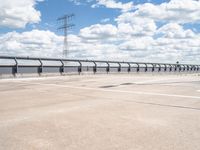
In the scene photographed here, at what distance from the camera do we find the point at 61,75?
2406 centimetres

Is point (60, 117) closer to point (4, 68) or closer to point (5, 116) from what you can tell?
point (5, 116)

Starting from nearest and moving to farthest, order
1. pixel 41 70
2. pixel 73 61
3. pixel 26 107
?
1. pixel 26 107
2. pixel 41 70
3. pixel 73 61

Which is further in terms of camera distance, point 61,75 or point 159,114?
point 61,75

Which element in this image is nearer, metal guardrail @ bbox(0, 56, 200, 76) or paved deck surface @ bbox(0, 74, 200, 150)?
paved deck surface @ bbox(0, 74, 200, 150)

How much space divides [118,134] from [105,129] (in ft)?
1.40

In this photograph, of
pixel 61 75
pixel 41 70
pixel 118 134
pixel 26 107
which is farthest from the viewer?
pixel 61 75

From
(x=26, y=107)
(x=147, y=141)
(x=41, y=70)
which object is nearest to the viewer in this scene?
(x=147, y=141)

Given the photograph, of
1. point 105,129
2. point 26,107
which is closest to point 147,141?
point 105,129

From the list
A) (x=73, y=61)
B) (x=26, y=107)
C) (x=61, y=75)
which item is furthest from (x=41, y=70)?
(x=26, y=107)

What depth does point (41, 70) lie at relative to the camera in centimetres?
2227

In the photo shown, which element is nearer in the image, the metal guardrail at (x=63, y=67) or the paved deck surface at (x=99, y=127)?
the paved deck surface at (x=99, y=127)

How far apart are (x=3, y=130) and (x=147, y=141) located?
2822mm

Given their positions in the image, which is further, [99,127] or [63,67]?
[63,67]

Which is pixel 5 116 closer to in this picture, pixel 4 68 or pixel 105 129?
pixel 105 129
